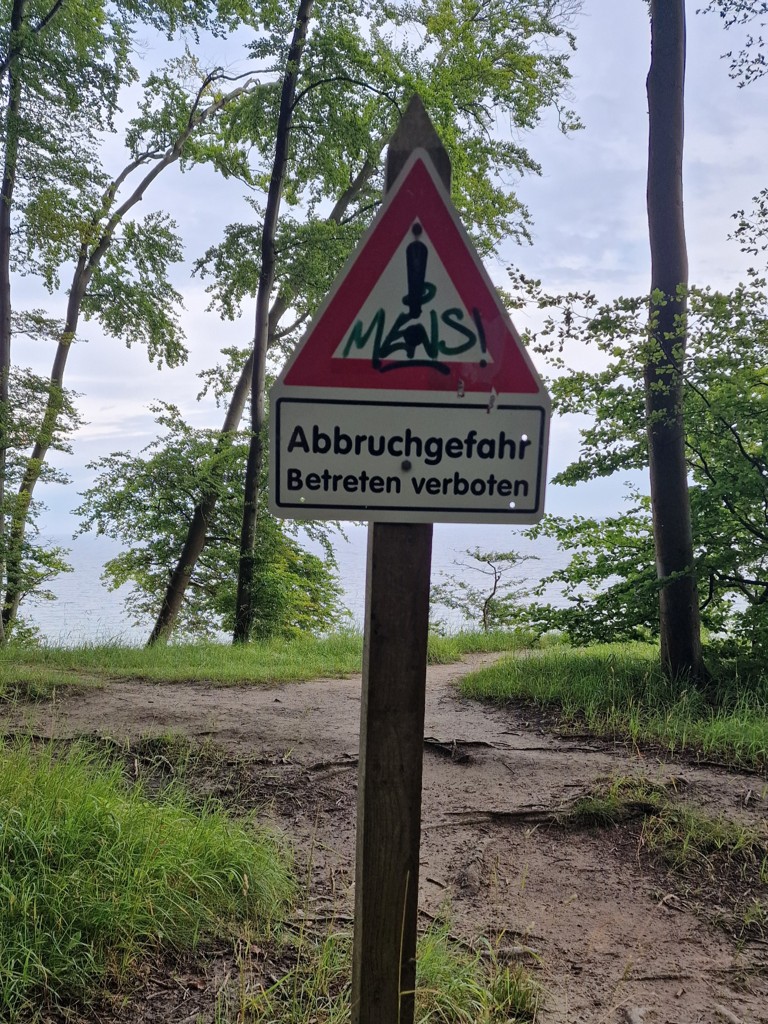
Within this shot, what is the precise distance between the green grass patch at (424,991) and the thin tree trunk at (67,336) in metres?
10.6

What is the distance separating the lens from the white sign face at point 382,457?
1597 millimetres

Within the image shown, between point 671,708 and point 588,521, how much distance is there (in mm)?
2599

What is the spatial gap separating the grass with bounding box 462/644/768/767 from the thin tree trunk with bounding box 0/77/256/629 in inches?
329

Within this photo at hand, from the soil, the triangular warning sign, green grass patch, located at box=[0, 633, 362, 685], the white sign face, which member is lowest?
the soil

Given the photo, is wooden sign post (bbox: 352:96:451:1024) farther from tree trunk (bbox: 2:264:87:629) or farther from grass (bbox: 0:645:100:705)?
tree trunk (bbox: 2:264:87:629)

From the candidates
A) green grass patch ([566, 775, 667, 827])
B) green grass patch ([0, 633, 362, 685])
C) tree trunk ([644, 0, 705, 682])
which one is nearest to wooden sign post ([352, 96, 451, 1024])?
green grass patch ([566, 775, 667, 827])

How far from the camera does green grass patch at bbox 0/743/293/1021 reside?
220cm

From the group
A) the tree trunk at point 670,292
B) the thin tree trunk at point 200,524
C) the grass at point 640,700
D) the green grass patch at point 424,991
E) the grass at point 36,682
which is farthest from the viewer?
the thin tree trunk at point 200,524

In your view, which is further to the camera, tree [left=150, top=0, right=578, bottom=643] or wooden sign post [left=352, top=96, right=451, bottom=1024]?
tree [left=150, top=0, right=578, bottom=643]

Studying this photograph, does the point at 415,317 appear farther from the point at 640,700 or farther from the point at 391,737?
the point at 640,700

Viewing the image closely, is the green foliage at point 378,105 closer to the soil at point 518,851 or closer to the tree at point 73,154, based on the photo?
the tree at point 73,154

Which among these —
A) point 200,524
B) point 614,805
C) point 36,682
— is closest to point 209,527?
point 200,524

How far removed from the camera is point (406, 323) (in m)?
1.61

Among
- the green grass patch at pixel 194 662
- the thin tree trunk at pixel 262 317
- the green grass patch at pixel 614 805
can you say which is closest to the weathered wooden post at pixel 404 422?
the green grass patch at pixel 614 805
